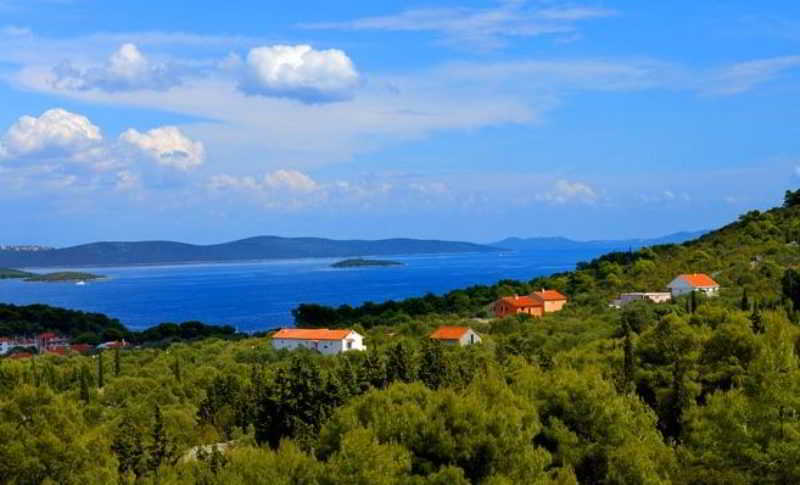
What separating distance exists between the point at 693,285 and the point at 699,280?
64.3 inches

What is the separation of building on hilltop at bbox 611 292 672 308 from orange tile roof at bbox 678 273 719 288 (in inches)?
74.4

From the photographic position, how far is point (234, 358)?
6031 cm

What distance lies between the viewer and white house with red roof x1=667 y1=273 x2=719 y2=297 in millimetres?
67250

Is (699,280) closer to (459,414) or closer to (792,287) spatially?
(792,287)

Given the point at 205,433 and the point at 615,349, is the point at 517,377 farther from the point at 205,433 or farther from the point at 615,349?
the point at 205,433

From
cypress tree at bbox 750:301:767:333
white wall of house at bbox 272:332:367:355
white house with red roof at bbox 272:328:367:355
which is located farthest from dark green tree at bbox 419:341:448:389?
white wall of house at bbox 272:332:367:355

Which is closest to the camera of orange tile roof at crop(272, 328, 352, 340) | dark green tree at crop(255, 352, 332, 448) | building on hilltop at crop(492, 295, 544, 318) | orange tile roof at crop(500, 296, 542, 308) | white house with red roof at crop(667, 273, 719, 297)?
dark green tree at crop(255, 352, 332, 448)

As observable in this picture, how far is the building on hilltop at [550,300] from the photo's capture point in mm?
76562

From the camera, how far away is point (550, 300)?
3039 inches

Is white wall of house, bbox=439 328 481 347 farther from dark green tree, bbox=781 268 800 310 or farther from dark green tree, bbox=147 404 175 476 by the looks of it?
dark green tree, bbox=147 404 175 476

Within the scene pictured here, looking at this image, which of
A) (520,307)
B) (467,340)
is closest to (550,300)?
(520,307)

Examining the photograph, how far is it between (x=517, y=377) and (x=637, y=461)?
869 cm

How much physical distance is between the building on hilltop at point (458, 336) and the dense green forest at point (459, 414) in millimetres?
2699

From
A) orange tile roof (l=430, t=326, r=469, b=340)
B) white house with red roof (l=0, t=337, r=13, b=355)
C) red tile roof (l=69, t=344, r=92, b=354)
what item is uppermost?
orange tile roof (l=430, t=326, r=469, b=340)
